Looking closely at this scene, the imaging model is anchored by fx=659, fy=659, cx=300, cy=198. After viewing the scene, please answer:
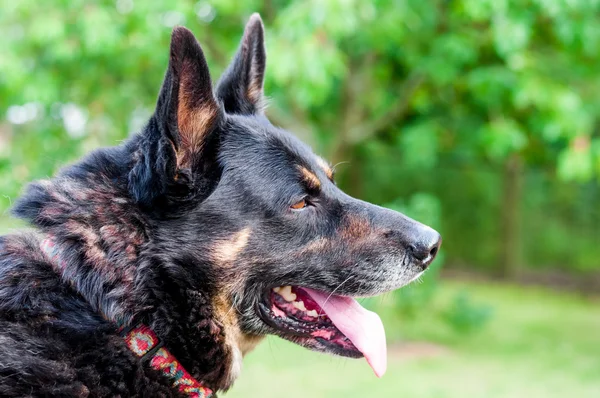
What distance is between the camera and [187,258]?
238 centimetres

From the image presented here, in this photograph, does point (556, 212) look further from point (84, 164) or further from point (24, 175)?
point (84, 164)

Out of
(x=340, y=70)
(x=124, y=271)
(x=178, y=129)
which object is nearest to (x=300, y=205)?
(x=178, y=129)

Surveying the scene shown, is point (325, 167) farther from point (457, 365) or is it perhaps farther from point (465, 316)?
point (465, 316)

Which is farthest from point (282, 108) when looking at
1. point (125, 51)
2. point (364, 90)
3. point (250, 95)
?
point (250, 95)

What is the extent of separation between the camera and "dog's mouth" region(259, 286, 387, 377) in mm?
2605

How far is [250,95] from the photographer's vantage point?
309cm

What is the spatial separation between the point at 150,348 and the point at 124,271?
28cm

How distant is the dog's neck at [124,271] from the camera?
2215 millimetres

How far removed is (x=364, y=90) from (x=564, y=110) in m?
3.21

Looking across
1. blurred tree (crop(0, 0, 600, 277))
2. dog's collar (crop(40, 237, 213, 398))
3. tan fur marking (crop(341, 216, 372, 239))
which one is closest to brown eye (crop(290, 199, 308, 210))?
tan fur marking (crop(341, 216, 372, 239))

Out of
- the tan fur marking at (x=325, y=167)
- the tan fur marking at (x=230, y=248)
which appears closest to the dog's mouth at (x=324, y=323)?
the tan fur marking at (x=230, y=248)

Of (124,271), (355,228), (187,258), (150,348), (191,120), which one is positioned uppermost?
(355,228)

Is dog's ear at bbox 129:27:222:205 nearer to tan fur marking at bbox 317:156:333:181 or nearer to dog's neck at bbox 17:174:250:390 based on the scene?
dog's neck at bbox 17:174:250:390

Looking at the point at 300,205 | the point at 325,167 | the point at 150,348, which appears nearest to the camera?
the point at 150,348
